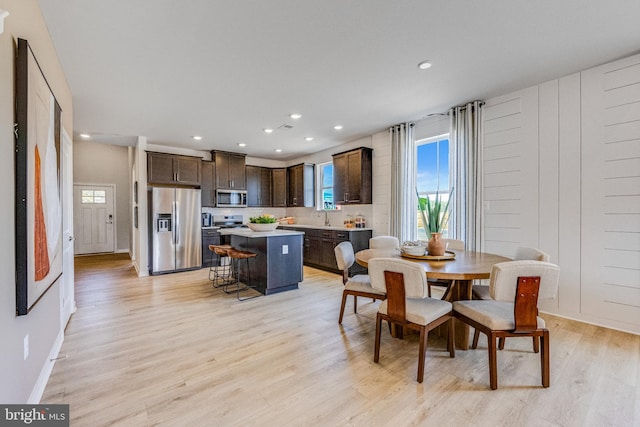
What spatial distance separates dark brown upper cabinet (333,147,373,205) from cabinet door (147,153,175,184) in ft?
11.2

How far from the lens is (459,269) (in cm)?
221

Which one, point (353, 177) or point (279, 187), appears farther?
point (279, 187)

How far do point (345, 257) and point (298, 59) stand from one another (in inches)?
82.0

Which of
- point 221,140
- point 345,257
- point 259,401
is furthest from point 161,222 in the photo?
point 259,401

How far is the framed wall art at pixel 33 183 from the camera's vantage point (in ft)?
4.93

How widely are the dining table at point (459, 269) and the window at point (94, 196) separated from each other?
A: 8.60m

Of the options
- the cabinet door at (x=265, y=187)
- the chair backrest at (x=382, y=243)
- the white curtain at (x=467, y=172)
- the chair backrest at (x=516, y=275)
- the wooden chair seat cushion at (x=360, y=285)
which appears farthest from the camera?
the cabinet door at (x=265, y=187)

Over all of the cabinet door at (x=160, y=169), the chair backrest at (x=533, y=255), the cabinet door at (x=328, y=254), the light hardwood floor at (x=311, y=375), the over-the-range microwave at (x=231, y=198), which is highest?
the cabinet door at (x=160, y=169)

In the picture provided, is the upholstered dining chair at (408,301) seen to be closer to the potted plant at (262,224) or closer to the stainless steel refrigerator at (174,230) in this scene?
the potted plant at (262,224)

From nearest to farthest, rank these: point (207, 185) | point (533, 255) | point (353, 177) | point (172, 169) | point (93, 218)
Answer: point (533, 255)
point (353, 177)
point (172, 169)
point (207, 185)
point (93, 218)

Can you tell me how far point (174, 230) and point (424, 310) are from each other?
5.07 metres

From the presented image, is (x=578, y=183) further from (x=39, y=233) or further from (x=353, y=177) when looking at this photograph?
(x=39, y=233)

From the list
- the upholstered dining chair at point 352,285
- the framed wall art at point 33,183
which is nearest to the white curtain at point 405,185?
the upholstered dining chair at point 352,285

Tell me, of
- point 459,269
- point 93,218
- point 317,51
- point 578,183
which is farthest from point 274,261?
point 93,218
